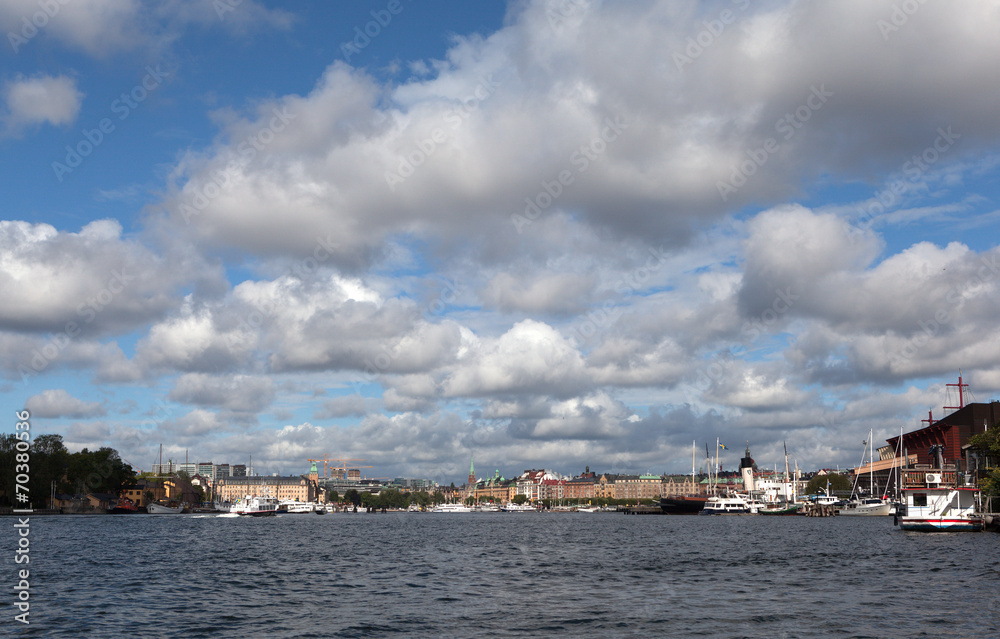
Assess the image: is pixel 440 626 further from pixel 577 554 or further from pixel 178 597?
A: pixel 577 554

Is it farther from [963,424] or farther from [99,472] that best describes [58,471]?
[963,424]

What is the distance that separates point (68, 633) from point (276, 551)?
37423mm

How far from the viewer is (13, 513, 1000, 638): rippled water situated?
2642cm

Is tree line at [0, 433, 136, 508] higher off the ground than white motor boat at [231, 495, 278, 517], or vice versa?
tree line at [0, 433, 136, 508]

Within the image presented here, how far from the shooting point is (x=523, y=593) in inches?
1374

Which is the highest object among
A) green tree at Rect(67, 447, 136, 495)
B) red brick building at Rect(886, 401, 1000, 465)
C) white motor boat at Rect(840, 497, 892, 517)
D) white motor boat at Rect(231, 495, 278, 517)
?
red brick building at Rect(886, 401, 1000, 465)

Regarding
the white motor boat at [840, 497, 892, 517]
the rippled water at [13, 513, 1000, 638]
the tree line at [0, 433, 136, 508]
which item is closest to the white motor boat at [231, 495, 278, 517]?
the tree line at [0, 433, 136, 508]

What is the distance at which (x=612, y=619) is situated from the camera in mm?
27781

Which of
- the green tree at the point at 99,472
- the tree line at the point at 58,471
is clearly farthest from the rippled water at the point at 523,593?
the green tree at the point at 99,472

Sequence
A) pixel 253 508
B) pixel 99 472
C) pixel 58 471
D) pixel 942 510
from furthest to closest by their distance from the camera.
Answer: pixel 253 508 < pixel 99 472 < pixel 58 471 < pixel 942 510

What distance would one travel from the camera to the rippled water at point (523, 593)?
2642 cm

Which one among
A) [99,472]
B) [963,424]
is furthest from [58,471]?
[963,424]

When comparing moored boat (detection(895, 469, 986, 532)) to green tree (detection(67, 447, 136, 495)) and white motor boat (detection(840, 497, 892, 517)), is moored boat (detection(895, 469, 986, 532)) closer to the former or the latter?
white motor boat (detection(840, 497, 892, 517))

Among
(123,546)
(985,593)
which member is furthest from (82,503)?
(985,593)
